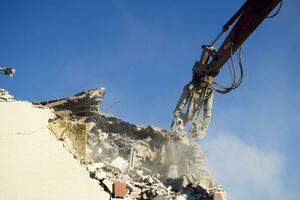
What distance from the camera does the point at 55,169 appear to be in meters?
9.88

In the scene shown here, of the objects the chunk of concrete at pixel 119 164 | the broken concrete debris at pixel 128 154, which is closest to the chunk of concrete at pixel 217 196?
the broken concrete debris at pixel 128 154

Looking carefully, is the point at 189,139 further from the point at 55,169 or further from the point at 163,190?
the point at 55,169

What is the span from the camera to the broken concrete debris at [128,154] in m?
10.6

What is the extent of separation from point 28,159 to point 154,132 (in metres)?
6.12

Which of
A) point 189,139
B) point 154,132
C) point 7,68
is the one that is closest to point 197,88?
point 189,139

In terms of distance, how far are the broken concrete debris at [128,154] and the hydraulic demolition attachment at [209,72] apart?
66 cm

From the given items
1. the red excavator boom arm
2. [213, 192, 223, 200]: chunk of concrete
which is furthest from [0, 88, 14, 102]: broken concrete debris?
[213, 192, 223, 200]: chunk of concrete

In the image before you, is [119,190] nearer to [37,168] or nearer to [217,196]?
[37,168]

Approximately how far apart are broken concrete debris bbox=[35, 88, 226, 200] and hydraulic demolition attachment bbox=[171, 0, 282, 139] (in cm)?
66

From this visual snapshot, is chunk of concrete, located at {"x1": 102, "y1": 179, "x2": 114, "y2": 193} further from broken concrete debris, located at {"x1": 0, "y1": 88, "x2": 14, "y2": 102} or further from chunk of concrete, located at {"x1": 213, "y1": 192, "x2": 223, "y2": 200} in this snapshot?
broken concrete debris, located at {"x1": 0, "y1": 88, "x2": 14, "y2": 102}

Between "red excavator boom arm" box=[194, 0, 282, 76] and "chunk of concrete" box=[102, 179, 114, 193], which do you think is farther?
"red excavator boom arm" box=[194, 0, 282, 76]

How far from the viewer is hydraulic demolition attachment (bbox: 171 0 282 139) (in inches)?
462

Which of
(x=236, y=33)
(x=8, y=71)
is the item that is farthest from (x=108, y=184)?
(x=8, y=71)

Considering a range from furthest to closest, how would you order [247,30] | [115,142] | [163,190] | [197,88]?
[115,142], [197,88], [247,30], [163,190]
